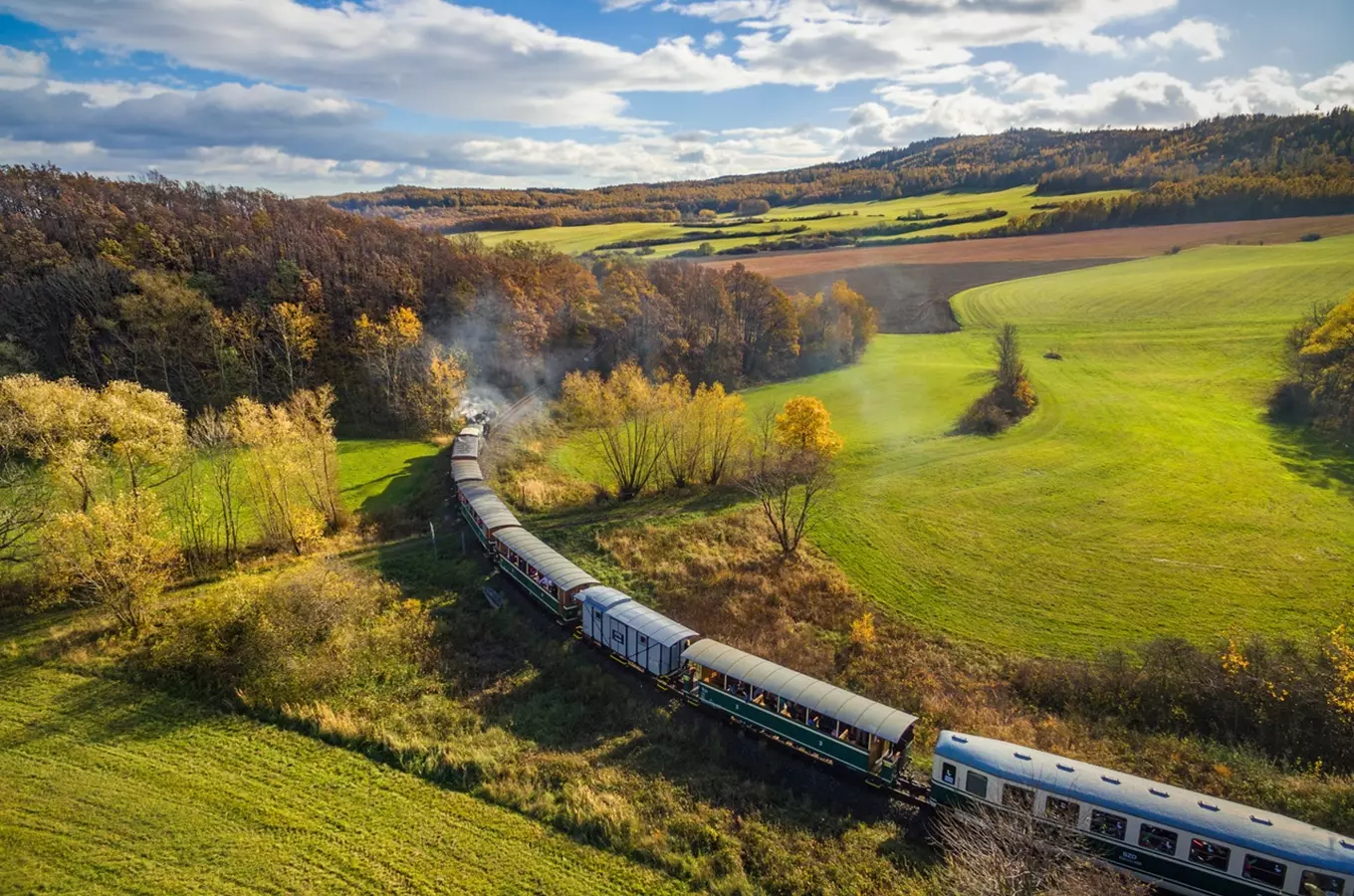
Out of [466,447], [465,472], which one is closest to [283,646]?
[465,472]

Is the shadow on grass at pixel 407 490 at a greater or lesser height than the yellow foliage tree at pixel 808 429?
lesser

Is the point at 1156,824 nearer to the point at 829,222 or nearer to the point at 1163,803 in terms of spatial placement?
the point at 1163,803

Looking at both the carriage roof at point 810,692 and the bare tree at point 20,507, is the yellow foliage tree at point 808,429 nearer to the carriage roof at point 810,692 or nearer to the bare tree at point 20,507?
the carriage roof at point 810,692

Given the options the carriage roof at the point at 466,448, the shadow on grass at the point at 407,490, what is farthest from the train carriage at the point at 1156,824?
the carriage roof at the point at 466,448

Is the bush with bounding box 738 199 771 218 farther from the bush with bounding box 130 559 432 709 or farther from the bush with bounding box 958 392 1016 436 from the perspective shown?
the bush with bounding box 130 559 432 709

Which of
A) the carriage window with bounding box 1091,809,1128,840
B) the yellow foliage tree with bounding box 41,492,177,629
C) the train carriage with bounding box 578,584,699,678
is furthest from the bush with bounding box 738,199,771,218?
the carriage window with bounding box 1091,809,1128,840

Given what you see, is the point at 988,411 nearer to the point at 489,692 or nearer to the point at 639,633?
the point at 639,633

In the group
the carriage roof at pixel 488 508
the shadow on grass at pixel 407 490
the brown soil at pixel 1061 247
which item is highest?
the brown soil at pixel 1061 247
